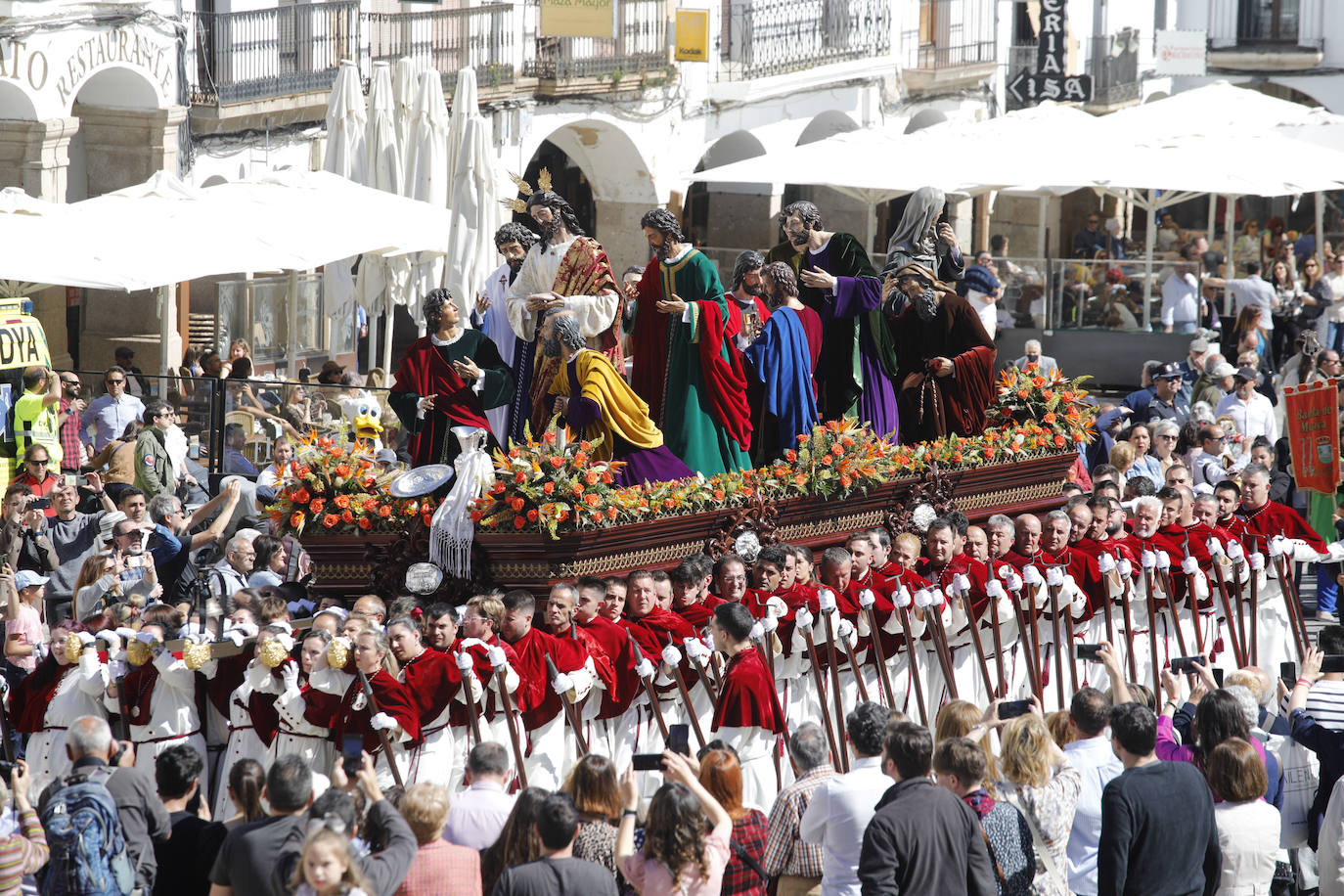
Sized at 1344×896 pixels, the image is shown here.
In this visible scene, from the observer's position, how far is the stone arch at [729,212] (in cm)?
2855

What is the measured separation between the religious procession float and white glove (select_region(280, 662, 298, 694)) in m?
1.08

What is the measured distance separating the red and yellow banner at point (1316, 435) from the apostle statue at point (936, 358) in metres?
2.51

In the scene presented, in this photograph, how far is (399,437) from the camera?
13.3 meters

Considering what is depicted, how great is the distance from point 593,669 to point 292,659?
124 cm

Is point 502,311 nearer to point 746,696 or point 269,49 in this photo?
point 746,696

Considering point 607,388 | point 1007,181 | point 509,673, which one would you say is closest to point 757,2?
point 1007,181

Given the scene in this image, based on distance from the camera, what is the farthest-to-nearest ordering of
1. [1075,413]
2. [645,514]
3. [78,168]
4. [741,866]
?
[78,168] → [1075,413] → [645,514] → [741,866]

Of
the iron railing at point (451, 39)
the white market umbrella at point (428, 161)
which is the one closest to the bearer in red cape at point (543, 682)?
the white market umbrella at point (428, 161)

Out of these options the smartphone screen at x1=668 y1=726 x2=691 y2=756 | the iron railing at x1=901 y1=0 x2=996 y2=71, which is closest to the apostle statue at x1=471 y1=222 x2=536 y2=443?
the smartphone screen at x1=668 y1=726 x2=691 y2=756

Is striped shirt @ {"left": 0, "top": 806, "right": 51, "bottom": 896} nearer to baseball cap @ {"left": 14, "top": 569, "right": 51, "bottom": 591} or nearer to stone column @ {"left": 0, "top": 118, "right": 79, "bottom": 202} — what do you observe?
baseball cap @ {"left": 14, "top": 569, "right": 51, "bottom": 591}

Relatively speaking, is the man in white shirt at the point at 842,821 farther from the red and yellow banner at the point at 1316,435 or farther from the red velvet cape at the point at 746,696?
the red and yellow banner at the point at 1316,435

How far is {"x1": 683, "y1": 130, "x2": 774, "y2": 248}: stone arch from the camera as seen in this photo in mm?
28547

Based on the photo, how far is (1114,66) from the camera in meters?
34.5

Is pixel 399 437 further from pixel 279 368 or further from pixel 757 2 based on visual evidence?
pixel 757 2
